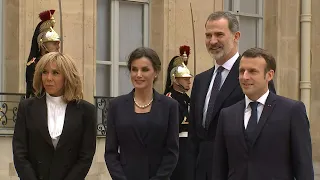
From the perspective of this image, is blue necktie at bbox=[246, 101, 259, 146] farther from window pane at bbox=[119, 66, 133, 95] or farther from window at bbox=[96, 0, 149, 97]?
window pane at bbox=[119, 66, 133, 95]

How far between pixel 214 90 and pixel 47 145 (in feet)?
4.04

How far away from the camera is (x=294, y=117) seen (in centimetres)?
521

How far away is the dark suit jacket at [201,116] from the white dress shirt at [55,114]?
950 millimetres

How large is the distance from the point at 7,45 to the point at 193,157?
21.0 ft

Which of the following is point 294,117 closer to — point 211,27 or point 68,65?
point 211,27

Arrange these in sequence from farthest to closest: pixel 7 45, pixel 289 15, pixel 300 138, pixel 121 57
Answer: pixel 289 15
pixel 121 57
pixel 7 45
pixel 300 138

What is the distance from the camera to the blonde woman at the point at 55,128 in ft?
18.9

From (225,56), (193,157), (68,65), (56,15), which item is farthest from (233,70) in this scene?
(56,15)

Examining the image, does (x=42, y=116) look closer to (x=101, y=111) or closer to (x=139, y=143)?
(x=139, y=143)

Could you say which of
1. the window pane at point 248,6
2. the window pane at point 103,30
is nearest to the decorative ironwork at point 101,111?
the window pane at point 103,30

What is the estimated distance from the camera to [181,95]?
10359 mm

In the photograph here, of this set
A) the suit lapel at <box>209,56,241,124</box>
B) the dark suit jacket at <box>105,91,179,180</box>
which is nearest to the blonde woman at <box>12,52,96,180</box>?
the dark suit jacket at <box>105,91,179,180</box>

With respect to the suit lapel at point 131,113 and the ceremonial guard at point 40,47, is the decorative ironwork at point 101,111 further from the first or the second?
the suit lapel at point 131,113

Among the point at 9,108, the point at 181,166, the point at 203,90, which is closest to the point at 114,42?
the point at 9,108
